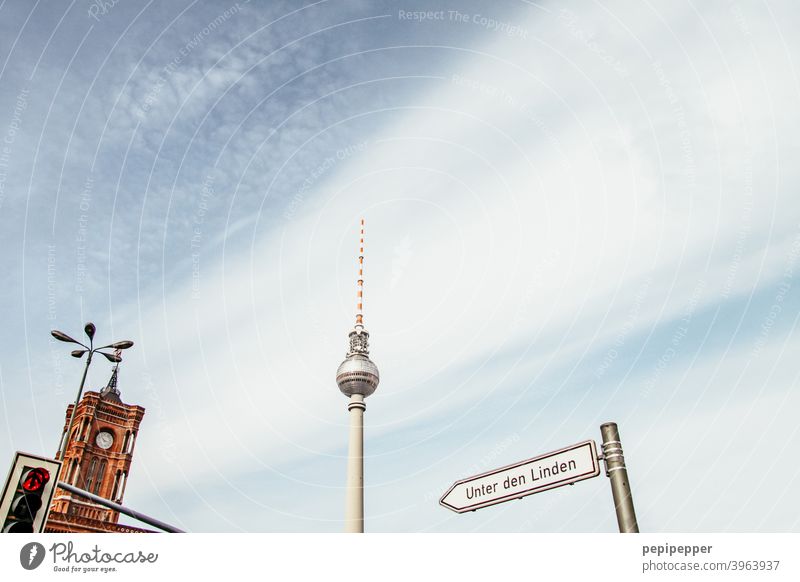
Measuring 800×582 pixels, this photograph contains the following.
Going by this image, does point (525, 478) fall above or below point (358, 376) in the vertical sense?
below

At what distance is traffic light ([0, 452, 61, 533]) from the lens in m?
7.45

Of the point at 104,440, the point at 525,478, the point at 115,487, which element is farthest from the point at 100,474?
the point at 525,478

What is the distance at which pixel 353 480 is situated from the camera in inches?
2154

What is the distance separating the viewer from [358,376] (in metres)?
62.0

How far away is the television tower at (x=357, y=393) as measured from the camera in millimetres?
53219

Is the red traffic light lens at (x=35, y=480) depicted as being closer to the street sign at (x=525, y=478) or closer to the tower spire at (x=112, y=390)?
the street sign at (x=525, y=478)

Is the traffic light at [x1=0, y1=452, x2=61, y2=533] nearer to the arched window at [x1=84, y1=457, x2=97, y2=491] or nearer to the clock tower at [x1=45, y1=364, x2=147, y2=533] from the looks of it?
the clock tower at [x1=45, y1=364, x2=147, y2=533]

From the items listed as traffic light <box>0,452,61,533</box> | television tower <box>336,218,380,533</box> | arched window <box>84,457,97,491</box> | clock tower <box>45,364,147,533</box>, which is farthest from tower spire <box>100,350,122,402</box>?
traffic light <box>0,452,61,533</box>

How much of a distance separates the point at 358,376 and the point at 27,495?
5481 cm

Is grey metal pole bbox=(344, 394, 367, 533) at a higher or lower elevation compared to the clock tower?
lower

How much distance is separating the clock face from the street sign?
8109 cm

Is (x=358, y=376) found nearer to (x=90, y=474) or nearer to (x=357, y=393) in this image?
(x=357, y=393)
